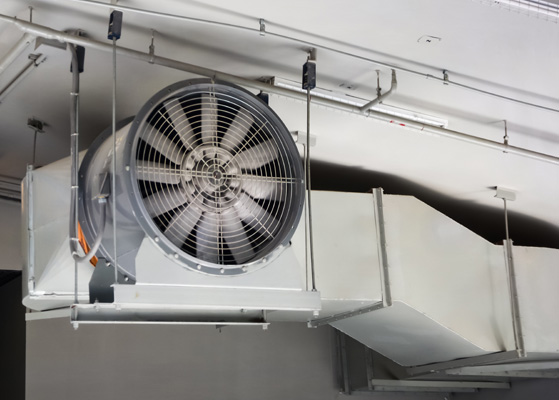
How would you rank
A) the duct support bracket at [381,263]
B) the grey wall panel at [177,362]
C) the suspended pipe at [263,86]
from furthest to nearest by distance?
1. the grey wall panel at [177,362]
2. the duct support bracket at [381,263]
3. the suspended pipe at [263,86]

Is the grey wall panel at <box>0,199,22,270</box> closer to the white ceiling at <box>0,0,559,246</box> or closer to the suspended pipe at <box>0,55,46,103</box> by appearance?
the white ceiling at <box>0,0,559,246</box>

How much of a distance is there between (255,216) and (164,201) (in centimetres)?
42

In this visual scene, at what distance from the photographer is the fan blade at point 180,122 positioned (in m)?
3.14

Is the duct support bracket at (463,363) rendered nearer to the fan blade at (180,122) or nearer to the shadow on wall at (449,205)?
the shadow on wall at (449,205)

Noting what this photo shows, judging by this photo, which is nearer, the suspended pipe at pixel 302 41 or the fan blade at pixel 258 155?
the suspended pipe at pixel 302 41

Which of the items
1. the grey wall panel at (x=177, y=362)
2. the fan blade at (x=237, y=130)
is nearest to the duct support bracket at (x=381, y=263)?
the fan blade at (x=237, y=130)

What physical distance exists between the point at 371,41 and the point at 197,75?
0.89 m

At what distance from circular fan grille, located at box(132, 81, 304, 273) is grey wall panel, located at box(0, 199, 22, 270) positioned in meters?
2.16

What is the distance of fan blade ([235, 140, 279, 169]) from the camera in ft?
10.7

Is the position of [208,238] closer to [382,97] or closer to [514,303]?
[382,97]

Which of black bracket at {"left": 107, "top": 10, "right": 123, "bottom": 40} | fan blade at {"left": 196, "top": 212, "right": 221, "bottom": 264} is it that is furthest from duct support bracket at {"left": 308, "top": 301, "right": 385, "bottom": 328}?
black bracket at {"left": 107, "top": 10, "right": 123, "bottom": 40}

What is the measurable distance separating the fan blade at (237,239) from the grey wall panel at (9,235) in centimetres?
238

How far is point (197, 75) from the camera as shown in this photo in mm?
3711

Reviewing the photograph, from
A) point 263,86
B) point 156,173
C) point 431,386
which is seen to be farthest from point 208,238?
point 431,386
